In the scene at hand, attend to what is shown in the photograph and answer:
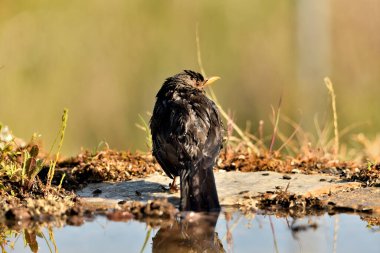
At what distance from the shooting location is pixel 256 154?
831 centimetres

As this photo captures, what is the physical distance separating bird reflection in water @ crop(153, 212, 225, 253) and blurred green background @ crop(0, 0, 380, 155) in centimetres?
819

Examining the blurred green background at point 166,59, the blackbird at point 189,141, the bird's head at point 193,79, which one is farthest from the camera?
the blurred green background at point 166,59

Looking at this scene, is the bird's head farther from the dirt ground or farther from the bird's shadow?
the bird's shadow

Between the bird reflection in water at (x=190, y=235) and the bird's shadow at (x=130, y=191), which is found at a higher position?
the bird's shadow at (x=130, y=191)

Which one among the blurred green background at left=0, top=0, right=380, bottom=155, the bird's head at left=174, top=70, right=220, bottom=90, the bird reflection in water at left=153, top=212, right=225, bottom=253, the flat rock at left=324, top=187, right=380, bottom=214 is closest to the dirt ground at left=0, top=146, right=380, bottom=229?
the flat rock at left=324, top=187, right=380, bottom=214

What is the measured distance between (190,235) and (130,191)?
1828 millimetres

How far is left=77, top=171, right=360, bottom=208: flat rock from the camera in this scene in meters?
6.70

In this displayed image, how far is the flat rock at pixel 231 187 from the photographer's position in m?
6.70

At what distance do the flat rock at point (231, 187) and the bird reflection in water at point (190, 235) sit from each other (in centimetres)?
69

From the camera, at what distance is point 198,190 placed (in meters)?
6.23

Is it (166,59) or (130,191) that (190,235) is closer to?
(130,191)

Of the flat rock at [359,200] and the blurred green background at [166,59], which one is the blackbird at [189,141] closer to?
the flat rock at [359,200]

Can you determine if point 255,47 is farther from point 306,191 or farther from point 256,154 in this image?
point 306,191

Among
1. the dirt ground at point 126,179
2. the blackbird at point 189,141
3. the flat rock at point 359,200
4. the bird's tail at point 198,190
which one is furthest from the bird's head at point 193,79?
the flat rock at point 359,200
